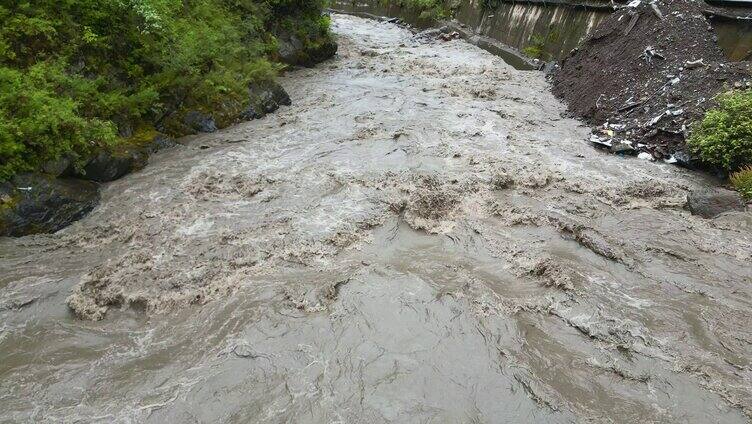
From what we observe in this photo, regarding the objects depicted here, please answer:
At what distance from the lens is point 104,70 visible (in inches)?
366

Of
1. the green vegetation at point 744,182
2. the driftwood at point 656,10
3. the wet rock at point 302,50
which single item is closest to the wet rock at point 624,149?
the green vegetation at point 744,182

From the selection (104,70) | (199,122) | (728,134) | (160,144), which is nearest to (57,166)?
(160,144)

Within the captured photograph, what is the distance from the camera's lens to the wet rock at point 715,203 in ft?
24.8

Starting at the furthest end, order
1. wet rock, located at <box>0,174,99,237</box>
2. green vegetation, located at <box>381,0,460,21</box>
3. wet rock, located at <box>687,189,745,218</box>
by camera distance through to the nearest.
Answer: green vegetation, located at <box>381,0,460,21</box>
wet rock, located at <box>687,189,745,218</box>
wet rock, located at <box>0,174,99,237</box>

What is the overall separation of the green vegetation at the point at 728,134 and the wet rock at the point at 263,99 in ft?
34.7

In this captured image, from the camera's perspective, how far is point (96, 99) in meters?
8.62

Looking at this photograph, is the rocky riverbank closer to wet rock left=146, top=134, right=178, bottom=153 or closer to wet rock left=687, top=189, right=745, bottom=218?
wet rock left=146, top=134, right=178, bottom=153

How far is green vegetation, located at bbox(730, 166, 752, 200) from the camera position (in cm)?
791

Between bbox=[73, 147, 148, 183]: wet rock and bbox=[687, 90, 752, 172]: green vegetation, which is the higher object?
bbox=[687, 90, 752, 172]: green vegetation

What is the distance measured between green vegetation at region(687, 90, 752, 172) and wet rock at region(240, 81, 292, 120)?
1058 centimetres

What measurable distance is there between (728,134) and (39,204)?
12446 millimetres

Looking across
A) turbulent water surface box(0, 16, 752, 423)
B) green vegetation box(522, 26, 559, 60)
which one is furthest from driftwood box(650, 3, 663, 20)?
turbulent water surface box(0, 16, 752, 423)

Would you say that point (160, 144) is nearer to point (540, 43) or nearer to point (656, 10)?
point (656, 10)

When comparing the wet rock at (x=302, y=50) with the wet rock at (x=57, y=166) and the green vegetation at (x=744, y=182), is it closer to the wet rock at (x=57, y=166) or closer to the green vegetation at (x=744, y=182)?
the wet rock at (x=57, y=166)
